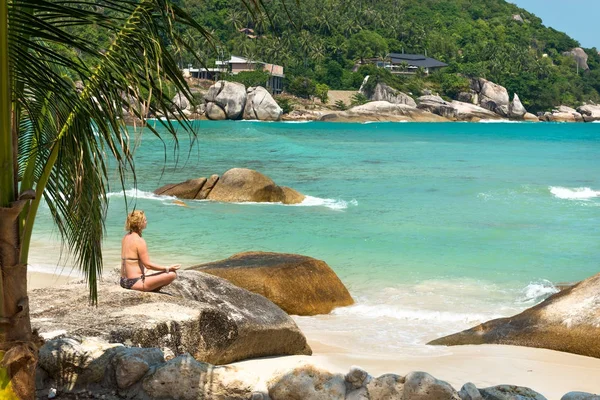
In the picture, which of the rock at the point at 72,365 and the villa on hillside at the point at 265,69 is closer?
the rock at the point at 72,365

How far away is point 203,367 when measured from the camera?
4.75m

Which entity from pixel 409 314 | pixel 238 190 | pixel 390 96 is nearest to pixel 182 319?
pixel 409 314

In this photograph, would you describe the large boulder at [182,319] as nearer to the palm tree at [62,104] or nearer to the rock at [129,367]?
the rock at [129,367]

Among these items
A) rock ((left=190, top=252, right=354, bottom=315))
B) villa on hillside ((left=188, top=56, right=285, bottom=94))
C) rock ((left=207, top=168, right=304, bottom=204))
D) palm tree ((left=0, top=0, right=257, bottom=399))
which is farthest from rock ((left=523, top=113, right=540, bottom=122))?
palm tree ((left=0, top=0, right=257, bottom=399))

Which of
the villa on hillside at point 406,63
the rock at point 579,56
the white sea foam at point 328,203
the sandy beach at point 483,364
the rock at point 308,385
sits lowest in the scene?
the white sea foam at point 328,203

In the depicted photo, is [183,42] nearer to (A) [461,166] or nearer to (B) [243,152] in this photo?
(A) [461,166]

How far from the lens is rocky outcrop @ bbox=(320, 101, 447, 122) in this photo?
11356 cm

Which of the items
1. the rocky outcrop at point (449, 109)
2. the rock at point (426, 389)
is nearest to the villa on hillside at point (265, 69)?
the rocky outcrop at point (449, 109)

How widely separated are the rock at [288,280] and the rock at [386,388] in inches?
196

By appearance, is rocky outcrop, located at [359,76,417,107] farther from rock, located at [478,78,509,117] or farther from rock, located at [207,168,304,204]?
rock, located at [207,168,304,204]

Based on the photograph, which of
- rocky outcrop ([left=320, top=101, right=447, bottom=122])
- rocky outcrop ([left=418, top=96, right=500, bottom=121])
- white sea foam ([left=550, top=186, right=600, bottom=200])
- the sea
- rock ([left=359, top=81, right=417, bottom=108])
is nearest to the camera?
the sea

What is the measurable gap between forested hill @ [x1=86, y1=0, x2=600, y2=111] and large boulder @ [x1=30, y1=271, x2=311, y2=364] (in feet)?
373

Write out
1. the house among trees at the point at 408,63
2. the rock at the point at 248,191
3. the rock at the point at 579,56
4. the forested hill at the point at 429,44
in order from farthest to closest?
the rock at the point at 579,56, the house among trees at the point at 408,63, the forested hill at the point at 429,44, the rock at the point at 248,191

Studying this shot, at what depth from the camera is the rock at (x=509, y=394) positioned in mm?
4355
